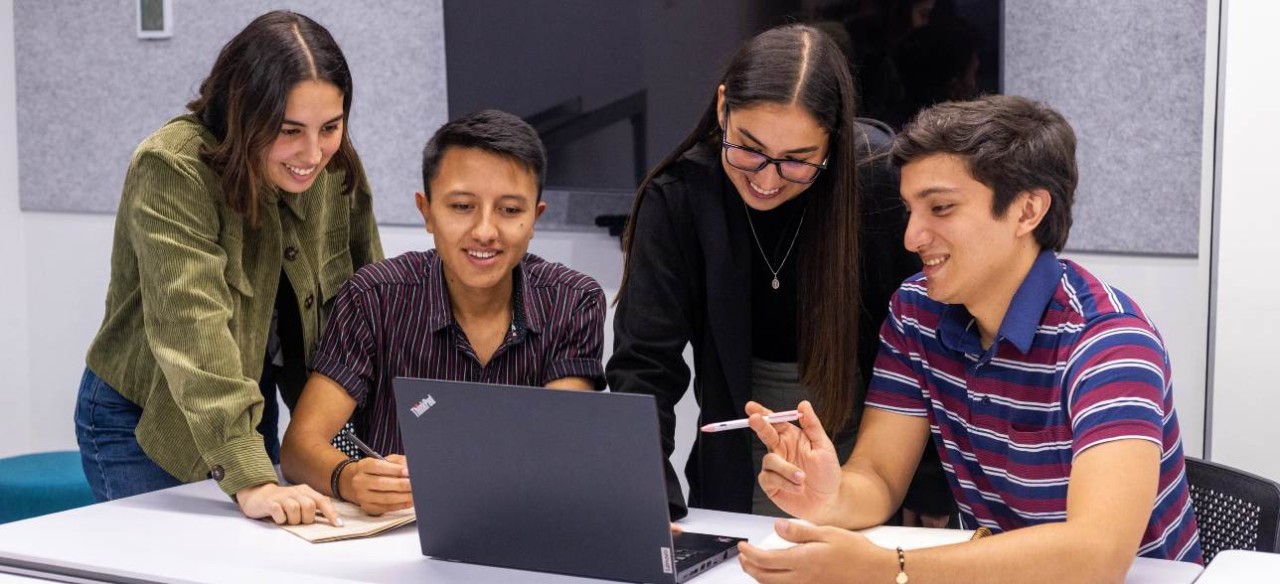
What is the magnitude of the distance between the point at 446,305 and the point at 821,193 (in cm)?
53

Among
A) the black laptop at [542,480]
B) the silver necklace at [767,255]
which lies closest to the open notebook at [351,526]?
the black laptop at [542,480]

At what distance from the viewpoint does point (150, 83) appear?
376 cm

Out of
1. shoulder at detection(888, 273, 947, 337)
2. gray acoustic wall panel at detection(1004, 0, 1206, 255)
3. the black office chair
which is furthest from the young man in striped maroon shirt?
gray acoustic wall panel at detection(1004, 0, 1206, 255)

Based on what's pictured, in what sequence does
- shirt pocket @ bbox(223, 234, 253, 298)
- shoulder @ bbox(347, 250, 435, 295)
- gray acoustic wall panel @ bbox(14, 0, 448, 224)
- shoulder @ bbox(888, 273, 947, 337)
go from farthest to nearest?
1. gray acoustic wall panel @ bbox(14, 0, 448, 224)
2. shoulder @ bbox(347, 250, 435, 295)
3. shirt pocket @ bbox(223, 234, 253, 298)
4. shoulder @ bbox(888, 273, 947, 337)

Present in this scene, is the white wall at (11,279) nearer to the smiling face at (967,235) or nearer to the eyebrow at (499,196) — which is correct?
the eyebrow at (499,196)

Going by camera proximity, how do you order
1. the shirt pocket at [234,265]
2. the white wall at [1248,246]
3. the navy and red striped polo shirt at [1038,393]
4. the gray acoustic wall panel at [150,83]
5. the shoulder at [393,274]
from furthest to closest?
the gray acoustic wall panel at [150,83] < the white wall at [1248,246] < the shoulder at [393,274] < the shirt pocket at [234,265] < the navy and red striped polo shirt at [1038,393]

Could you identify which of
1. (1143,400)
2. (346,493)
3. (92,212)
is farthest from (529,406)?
(92,212)

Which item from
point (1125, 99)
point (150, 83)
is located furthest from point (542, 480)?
point (150, 83)

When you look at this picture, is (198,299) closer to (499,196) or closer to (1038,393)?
(499,196)

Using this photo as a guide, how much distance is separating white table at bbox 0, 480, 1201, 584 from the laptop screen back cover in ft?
0.11

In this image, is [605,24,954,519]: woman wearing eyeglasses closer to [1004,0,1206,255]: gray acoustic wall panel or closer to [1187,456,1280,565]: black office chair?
[1187,456,1280,565]: black office chair

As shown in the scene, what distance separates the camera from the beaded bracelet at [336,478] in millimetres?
1693

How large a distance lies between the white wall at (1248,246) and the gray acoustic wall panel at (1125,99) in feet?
0.97

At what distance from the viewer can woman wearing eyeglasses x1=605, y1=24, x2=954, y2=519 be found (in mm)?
1652
